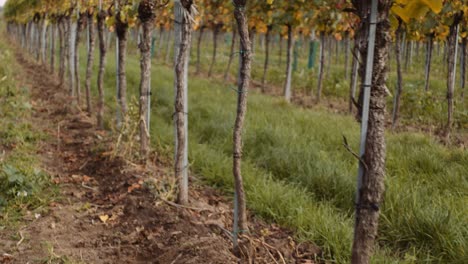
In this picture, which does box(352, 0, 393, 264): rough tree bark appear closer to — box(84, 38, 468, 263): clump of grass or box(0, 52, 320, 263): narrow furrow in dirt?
box(0, 52, 320, 263): narrow furrow in dirt

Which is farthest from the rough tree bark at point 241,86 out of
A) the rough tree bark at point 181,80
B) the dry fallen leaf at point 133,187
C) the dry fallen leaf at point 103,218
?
the dry fallen leaf at point 133,187

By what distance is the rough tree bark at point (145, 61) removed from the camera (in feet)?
17.6

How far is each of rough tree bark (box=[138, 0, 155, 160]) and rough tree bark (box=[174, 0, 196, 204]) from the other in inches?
39.8

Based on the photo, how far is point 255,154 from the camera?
6.48m

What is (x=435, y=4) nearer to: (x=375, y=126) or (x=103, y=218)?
(x=375, y=126)

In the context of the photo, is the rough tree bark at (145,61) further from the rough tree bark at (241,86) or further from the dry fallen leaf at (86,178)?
the rough tree bark at (241,86)

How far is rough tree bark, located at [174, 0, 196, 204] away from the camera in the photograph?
167 inches

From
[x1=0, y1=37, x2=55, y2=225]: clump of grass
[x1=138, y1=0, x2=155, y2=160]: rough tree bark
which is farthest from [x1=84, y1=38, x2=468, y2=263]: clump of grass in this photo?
[x1=0, y1=37, x2=55, y2=225]: clump of grass

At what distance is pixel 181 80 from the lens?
4.34 metres

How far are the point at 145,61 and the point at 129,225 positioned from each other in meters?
2.22

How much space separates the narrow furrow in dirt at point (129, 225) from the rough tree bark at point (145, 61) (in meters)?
0.38

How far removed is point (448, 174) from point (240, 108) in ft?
9.85

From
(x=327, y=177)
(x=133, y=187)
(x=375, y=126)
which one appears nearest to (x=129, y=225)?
(x=133, y=187)

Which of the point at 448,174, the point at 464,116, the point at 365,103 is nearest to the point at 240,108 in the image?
the point at 365,103
